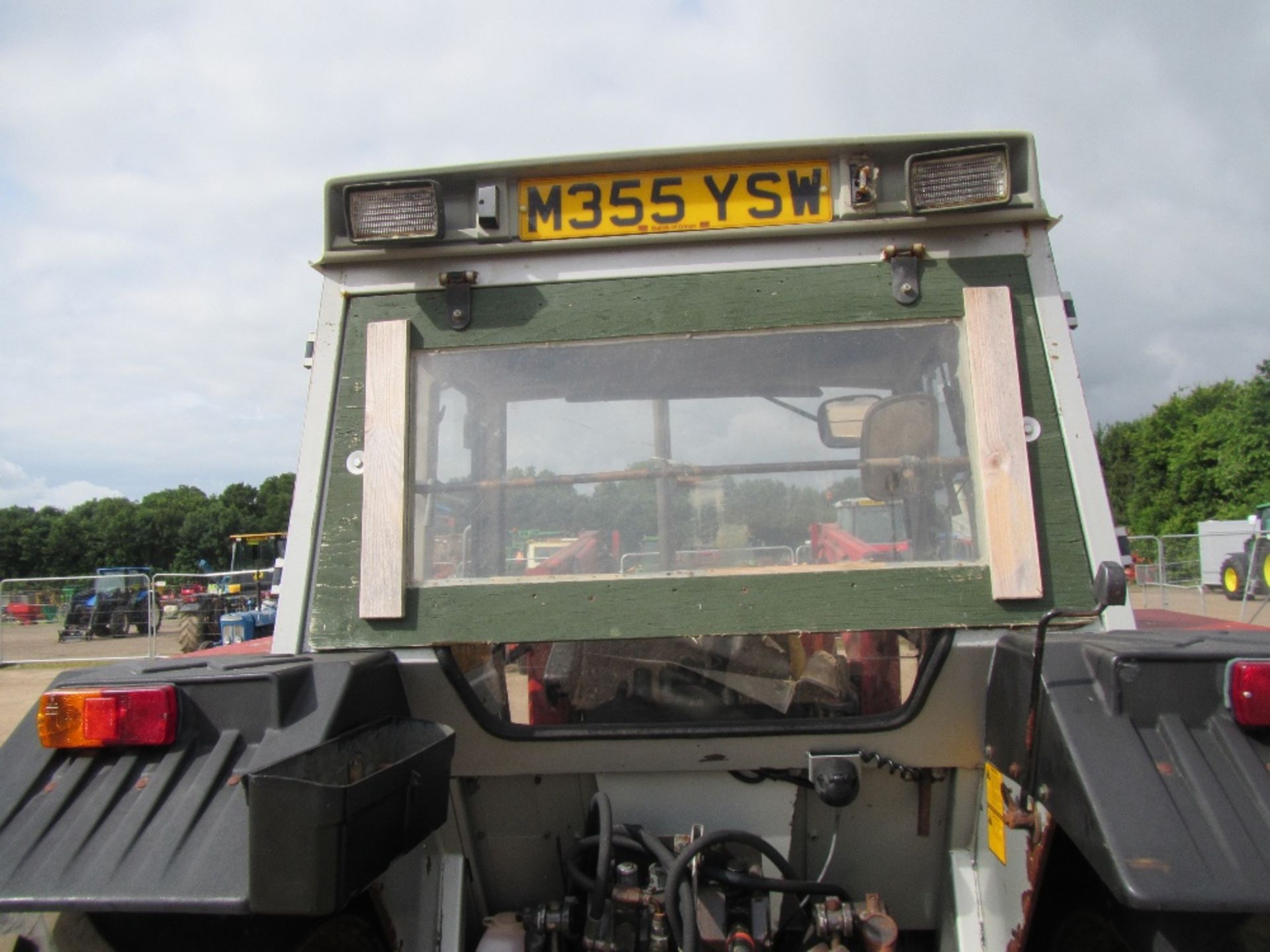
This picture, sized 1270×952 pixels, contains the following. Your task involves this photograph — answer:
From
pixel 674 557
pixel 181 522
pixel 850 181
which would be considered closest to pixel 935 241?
pixel 850 181

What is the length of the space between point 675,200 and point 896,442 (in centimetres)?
83

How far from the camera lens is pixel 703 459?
2.08 m

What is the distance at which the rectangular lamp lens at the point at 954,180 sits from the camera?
6.45 ft

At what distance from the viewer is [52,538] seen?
6650 centimetres

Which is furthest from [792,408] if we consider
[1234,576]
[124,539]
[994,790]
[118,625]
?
[124,539]

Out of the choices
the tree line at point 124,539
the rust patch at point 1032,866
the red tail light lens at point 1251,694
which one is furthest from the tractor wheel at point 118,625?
the tree line at point 124,539

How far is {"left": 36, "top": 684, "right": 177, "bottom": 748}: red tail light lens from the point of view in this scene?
1556mm

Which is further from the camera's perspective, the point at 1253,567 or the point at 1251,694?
the point at 1253,567

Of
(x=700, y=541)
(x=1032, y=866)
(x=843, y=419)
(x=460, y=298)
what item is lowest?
(x=1032, y=866)

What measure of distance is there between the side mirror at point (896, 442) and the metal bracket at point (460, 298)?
3.46 feet

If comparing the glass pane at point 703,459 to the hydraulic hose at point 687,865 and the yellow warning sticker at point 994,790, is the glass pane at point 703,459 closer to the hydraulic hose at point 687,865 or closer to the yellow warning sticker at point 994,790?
the yellow warning sticker at point 994,790

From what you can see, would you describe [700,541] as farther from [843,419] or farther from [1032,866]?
[1032,866]

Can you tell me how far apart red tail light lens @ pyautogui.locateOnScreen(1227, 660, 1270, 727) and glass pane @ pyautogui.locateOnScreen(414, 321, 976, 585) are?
0.64 meters

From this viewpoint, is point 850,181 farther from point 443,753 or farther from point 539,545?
point 443,753
